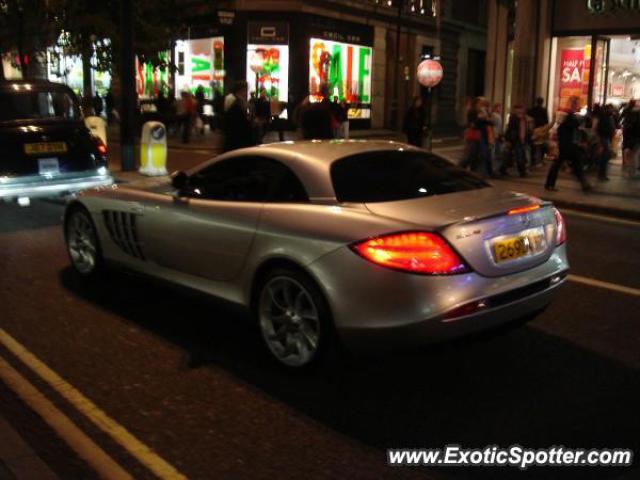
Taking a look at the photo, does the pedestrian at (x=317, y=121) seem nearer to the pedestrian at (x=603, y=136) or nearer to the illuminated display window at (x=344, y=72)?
the pedestrian at (x=603, y=136)

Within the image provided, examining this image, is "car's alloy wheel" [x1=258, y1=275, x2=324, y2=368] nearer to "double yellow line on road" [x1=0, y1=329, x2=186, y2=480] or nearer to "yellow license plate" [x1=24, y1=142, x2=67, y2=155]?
"double yellow line on road" [x1=0, y1=329, x2=186, y2=480]

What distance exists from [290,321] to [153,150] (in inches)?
421

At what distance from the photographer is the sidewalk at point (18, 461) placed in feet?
11.2

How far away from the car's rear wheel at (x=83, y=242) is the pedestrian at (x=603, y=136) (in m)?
11.5

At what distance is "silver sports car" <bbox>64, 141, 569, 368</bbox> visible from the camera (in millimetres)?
4246

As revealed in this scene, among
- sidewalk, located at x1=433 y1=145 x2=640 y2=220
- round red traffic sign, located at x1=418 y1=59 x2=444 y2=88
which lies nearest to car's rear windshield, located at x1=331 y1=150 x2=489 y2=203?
sidewalk, located at x1=433 y1=145 x2=640 y2=220

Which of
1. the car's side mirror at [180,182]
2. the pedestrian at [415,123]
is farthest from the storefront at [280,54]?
the car's side mirror at [180,182]

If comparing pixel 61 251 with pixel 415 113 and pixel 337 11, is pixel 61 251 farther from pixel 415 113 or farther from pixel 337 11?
pixel 337 11

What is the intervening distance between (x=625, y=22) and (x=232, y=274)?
51.6 ft

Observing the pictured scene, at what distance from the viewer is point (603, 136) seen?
1509 cm

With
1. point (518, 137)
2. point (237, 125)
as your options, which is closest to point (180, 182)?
point (237, 125)

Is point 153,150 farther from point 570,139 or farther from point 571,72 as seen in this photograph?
point 571,72

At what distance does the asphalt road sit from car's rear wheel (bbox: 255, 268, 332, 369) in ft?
0.53

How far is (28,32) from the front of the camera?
27703 mm
